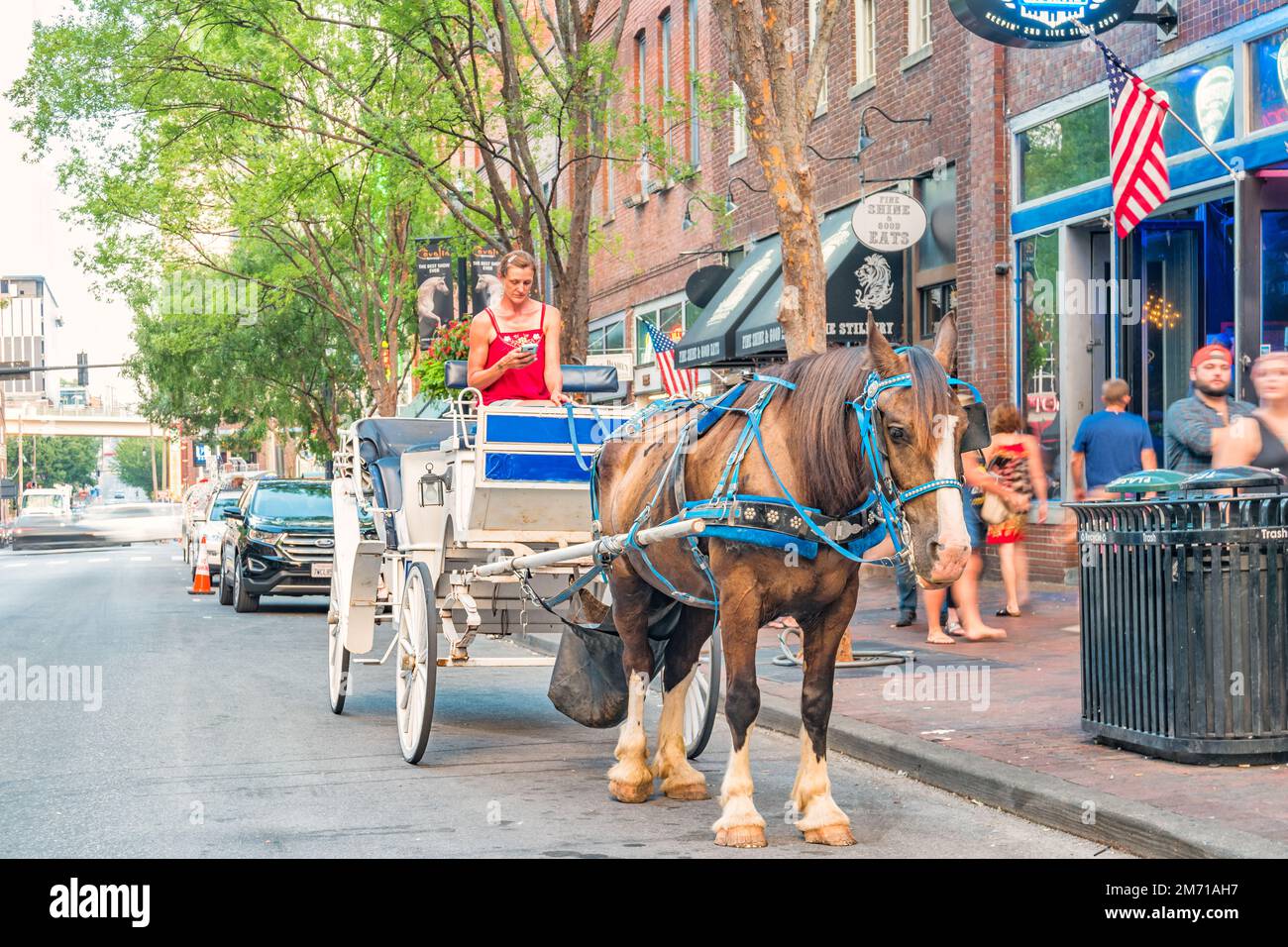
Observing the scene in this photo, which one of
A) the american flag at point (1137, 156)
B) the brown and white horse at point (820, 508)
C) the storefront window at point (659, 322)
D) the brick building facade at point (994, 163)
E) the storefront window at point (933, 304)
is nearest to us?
the brown and white horse at point (820, 508)

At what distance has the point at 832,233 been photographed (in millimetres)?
21078

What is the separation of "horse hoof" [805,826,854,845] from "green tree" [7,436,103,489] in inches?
5424

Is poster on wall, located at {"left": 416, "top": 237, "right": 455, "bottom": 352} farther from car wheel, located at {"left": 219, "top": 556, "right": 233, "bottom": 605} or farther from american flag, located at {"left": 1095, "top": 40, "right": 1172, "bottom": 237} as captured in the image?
american flag, located at {"left": 1095, "top": 40, "right": 1172, "bottom": 237}

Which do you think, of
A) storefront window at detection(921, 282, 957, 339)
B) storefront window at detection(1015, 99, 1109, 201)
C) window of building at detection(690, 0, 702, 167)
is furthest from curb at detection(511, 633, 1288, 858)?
window of building at detection(690, 0, 702, 167)

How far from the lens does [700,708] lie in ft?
27.4

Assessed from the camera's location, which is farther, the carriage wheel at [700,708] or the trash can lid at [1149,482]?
the carriage wheel at [700,708]

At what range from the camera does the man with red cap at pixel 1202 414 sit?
9102 mm

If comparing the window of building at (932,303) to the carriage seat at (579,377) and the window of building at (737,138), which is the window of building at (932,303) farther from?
the carriage seat at (579,377)

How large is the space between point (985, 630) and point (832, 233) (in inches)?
379

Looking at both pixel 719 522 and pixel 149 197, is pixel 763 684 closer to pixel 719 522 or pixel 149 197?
pixel 719 522

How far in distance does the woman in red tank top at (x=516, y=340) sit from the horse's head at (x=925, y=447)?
344cm

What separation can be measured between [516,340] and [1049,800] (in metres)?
3.98
